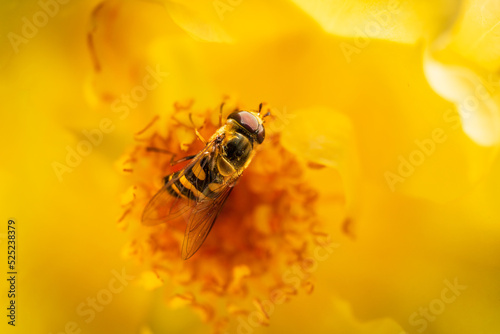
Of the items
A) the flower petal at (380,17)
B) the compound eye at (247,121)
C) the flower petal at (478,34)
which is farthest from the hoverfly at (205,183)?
the flower petal at (478,34)

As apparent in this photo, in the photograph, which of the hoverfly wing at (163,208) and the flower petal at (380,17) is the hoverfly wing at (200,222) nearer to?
the hoverfly wing at (163,208)

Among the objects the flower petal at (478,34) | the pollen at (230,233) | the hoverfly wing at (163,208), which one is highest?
the flower petal at (478,34)

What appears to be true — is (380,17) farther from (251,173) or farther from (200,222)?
(200,222)

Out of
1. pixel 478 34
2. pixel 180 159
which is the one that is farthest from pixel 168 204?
pixel 478 34

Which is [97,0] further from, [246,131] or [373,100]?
[373,100]

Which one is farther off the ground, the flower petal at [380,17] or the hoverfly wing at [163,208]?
the flower petal at [380,17]

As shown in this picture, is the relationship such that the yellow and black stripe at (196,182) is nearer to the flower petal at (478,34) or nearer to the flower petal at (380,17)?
the flower petal at (380,17)

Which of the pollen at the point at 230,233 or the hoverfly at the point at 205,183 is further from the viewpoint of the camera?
the pollen at the point at 230,233
